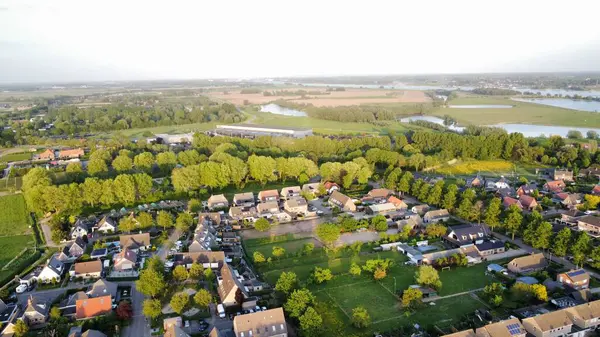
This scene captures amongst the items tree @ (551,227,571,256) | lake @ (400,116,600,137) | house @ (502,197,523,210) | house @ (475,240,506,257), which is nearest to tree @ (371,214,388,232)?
house @ (475,240,506,257)

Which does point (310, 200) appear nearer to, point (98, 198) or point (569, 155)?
point (98, 198)

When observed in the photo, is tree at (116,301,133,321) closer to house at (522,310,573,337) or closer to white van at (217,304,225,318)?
white van at (217,304,225,318)

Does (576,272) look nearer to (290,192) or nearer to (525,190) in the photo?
(525,190)

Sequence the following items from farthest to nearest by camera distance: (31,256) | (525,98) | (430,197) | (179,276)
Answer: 1. (525,98)
2. (430,197)
3. (31,256)
4. (179,276)

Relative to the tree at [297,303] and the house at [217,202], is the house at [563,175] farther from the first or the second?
the tree at [297,303]

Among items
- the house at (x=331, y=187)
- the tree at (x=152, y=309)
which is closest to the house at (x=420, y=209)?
the house at (x=331, y=187)

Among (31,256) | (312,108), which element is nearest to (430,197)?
(31,256)

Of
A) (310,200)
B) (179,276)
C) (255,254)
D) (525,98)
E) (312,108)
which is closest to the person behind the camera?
(179,276)
